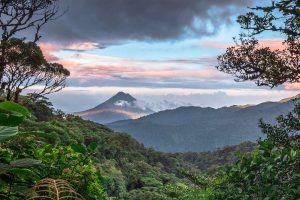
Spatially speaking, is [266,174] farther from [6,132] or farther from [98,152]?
[98,152]

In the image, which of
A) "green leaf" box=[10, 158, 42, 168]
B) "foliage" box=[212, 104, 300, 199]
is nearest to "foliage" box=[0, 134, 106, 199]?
"green leaf" box=[10, 158, 42, 168]

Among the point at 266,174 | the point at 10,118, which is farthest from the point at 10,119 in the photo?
the point at 266,174

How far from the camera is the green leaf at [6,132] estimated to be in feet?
7.75

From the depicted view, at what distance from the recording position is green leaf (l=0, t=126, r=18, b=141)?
2363 millimetres

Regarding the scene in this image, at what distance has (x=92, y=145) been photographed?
340 cm

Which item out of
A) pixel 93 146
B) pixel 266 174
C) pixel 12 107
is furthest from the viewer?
pixel 266 174

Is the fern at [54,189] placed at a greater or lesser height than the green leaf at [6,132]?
lesser

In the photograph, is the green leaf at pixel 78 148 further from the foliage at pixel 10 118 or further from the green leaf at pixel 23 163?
the green leaf at pixel 23 163

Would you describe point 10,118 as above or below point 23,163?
above

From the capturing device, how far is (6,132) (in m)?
2.42

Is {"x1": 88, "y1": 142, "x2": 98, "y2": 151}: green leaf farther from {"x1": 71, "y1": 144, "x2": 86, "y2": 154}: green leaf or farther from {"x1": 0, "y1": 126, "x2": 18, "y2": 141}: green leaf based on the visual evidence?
{"x1": 0, "y1": 126, "x2": 18, "y2": 141}: green leaf

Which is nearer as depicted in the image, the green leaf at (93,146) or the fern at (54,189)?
the fern at (54,189)

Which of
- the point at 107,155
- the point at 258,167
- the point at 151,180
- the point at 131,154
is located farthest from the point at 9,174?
the point at 131,154

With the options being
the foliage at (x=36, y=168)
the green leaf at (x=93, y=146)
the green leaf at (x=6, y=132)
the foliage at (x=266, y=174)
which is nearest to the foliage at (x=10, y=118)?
the green leaf at (x=6, y=132)
